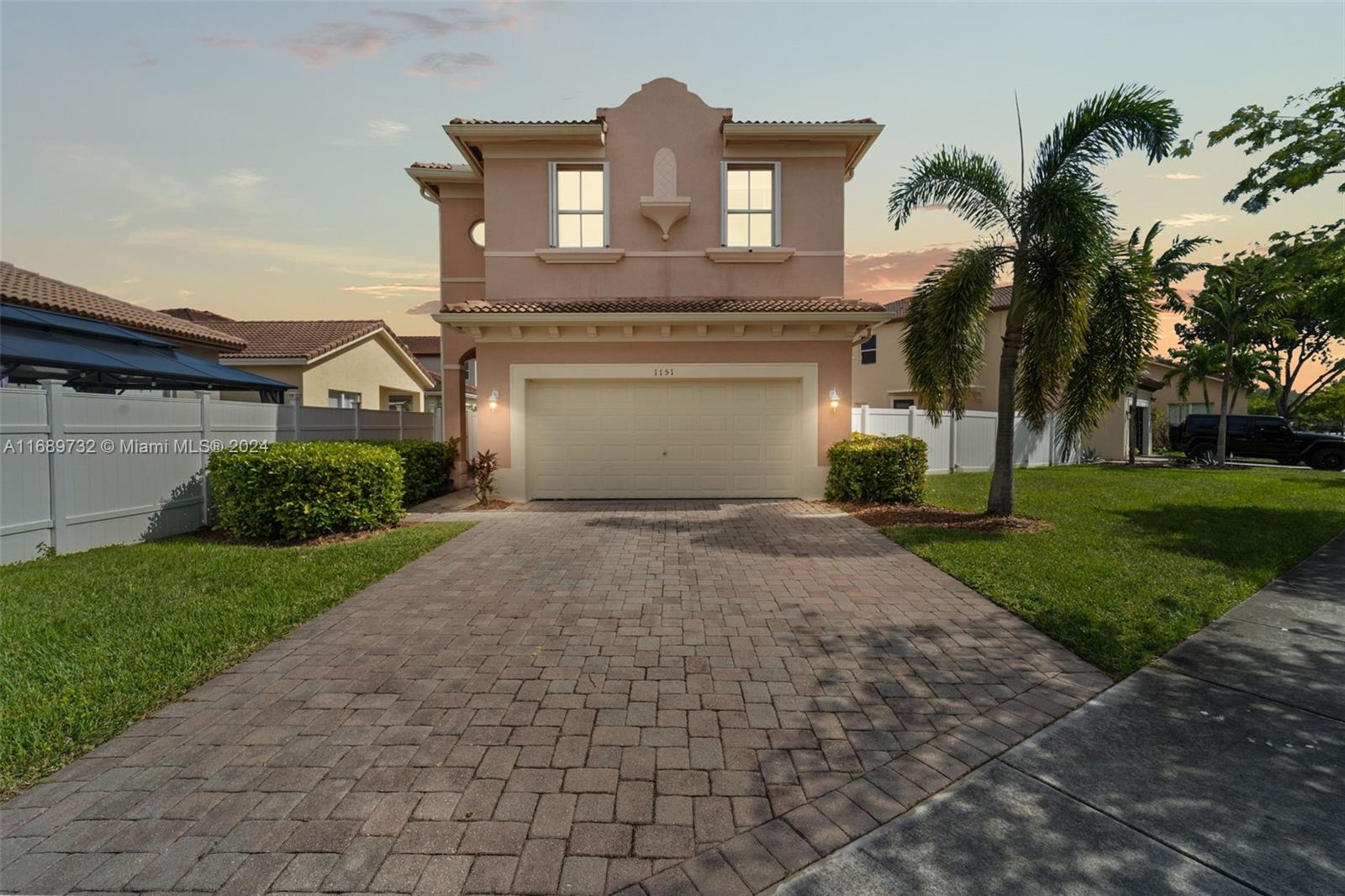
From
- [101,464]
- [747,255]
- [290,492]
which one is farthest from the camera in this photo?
[747,255]

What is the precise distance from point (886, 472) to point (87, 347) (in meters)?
15.8

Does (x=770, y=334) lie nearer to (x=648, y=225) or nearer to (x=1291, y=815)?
(x=648, y=225)

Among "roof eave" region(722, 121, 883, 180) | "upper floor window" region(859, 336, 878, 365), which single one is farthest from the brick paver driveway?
"upper floor window" region(859, 336, 878, 365)

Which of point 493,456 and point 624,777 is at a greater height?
point 493,456

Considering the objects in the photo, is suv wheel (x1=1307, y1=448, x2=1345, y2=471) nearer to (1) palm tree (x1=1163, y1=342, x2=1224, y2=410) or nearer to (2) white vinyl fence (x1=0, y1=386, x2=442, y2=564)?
(1) palm tree (x1=1163, y1=342, x2=1224, y2=410)

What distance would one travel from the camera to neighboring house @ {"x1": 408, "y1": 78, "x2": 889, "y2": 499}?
1209 cm

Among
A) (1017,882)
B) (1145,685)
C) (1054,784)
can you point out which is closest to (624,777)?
(1017,882)

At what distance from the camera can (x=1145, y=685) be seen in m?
3.97

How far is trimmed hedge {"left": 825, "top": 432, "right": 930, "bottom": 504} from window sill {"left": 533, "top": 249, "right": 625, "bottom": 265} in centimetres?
627

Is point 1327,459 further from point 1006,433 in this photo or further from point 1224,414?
point 1006,433

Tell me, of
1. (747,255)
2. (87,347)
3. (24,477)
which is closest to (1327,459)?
(747,255)

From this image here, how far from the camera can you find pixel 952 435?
17.7 metres

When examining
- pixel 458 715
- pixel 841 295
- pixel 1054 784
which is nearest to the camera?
pixel 1054 784

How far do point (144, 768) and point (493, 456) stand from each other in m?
9.03
